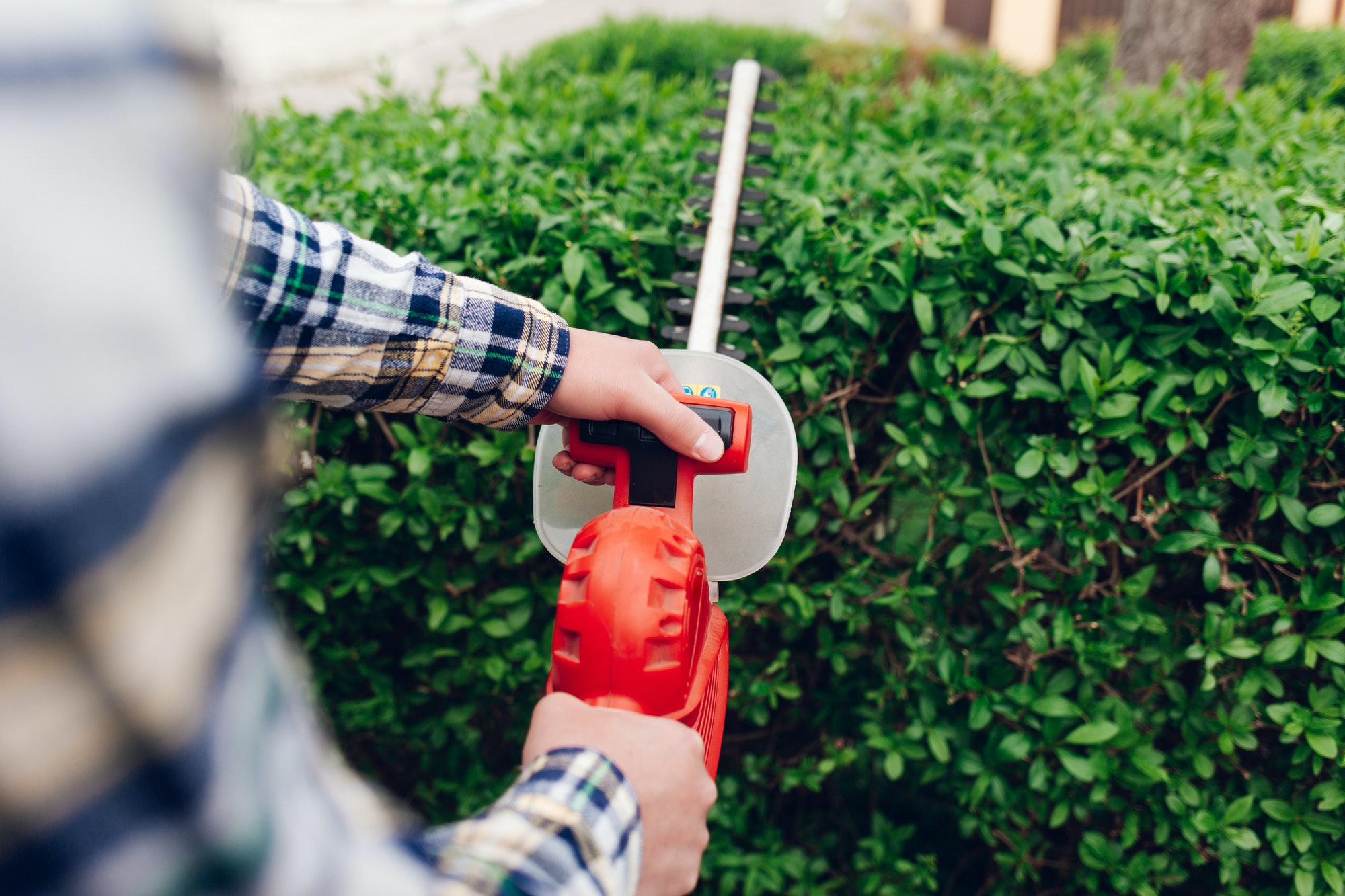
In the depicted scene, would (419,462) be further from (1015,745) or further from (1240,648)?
(1240,648)

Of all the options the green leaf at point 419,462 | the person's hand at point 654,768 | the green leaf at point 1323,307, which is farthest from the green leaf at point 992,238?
the green leaf at point 419,462

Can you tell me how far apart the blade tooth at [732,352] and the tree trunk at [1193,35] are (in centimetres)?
362

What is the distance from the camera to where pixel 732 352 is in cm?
168

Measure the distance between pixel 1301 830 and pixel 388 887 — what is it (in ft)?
7.09

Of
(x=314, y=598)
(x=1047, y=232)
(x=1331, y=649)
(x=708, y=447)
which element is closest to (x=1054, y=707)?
(x=1331, y=649)

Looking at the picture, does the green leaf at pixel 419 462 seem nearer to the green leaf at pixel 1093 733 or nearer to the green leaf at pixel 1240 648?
the green leaf at pixel 1093 733

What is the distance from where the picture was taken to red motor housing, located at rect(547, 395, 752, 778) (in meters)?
1.00

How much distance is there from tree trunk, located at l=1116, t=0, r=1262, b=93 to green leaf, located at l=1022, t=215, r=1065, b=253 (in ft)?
10.4

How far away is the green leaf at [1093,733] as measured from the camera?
174cm

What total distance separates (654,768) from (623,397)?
1.97 feet

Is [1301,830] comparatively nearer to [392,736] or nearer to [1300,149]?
[1300,149]

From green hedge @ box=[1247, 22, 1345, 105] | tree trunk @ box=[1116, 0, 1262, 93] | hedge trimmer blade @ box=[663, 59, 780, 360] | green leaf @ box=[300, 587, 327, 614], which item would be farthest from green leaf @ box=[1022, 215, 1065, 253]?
green hedge @ box=[1247, 22, 1345, 105]

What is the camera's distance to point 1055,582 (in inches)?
71.1

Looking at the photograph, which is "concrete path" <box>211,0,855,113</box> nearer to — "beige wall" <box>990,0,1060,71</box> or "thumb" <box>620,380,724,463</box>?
"beige wall" <box>990,0,1060,71</box>
